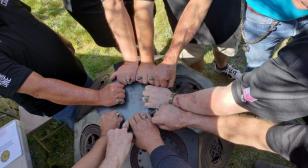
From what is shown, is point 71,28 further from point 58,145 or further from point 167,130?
point 167,130

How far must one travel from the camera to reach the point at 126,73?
272 centimetres

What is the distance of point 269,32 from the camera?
2.70 m

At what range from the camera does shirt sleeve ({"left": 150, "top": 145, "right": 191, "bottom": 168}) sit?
7.46 feet

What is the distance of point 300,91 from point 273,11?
A: 90 cm

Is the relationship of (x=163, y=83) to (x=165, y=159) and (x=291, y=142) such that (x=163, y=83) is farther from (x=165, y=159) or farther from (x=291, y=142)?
(x=291, y=142)

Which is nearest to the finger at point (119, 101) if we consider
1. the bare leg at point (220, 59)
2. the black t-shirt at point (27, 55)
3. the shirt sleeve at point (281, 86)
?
the black t-shirt at point (27, 55)

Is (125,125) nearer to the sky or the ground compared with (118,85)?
nearer to the ground

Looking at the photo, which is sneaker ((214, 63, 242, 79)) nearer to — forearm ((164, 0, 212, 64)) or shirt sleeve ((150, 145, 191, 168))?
Answer: forearm ((164, 0, 212, 64))

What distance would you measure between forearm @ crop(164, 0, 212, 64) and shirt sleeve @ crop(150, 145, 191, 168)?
687 millimetres

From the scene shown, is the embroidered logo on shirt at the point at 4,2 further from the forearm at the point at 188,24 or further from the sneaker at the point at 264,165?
the sneaker at the point at 264,165

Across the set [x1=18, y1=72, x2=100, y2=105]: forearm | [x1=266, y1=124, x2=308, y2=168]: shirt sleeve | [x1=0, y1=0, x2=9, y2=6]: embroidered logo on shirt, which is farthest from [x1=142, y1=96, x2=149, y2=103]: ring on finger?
[x1=0, y1=0, x2=9, y2=6]: embroidered logo on shirt

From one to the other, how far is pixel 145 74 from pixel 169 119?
0.39 metres

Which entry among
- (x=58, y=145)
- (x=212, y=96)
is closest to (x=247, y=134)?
Result: (x=212, y=96)

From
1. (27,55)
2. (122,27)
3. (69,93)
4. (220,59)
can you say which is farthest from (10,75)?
(220,59)
